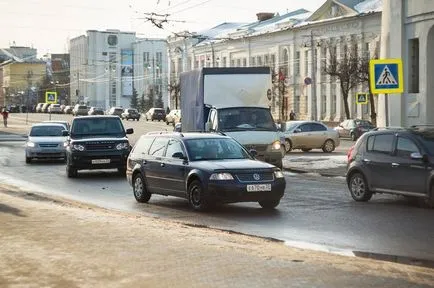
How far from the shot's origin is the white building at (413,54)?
79.6 ft

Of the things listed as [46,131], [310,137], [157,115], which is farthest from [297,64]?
[46,131]

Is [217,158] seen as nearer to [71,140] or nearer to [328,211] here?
[328,211]

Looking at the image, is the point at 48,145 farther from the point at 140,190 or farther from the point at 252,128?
the point at 140,190

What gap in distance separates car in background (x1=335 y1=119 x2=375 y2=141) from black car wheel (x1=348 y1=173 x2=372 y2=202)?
34394 millimetres

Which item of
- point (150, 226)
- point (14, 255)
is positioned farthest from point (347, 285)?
point (150, 226)

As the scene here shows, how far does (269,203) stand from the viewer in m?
14.7

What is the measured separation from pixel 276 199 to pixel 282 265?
6.38 meters

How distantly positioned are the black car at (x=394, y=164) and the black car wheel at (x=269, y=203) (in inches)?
88.0

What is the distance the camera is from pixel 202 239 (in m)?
10.1

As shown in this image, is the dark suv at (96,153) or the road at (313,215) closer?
the road at (313,215)

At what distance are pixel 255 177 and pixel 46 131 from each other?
18.7 metres

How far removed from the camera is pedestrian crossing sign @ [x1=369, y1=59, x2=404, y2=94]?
741 inches

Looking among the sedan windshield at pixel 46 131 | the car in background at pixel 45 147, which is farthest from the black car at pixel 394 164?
the sedan windshield at pixel 46 131

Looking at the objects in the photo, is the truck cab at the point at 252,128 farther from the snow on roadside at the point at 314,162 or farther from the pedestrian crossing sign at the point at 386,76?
the pedestrian crossing sign at the point at 386,76
